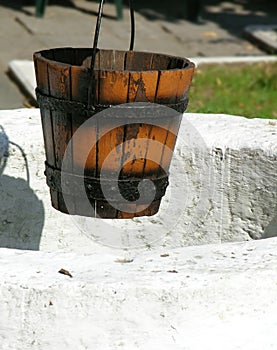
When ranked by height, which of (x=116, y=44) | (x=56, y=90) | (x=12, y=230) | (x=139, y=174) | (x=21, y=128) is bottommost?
(x=116, y=44)

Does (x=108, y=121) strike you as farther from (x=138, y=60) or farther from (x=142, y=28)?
(x=142, y=28)

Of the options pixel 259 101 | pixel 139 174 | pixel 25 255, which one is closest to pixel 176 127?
pixel 139 174

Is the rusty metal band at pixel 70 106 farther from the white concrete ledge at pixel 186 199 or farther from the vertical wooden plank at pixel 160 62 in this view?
the white concrete ledge at pixel 186 199

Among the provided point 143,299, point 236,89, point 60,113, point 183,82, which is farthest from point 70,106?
point 236,89

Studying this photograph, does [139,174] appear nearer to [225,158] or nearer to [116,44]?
→ [225,158]

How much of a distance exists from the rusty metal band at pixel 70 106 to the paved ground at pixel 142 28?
510 centimetres

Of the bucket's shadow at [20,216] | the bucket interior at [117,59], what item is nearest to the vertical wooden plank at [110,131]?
the bucket interior at [117,59]

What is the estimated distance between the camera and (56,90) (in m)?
3.09

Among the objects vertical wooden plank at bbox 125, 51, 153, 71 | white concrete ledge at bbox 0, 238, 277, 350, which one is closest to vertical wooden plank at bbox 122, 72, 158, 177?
vertical wooden plank at bbox 125, 51, 153, 71

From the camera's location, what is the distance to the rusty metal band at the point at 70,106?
9.98ft

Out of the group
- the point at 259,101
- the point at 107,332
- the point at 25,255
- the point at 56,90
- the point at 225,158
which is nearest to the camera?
the point at 107,332

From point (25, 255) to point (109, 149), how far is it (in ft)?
1.86

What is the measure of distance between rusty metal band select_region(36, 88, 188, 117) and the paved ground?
5.10 meters

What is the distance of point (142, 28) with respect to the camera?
435 inches
